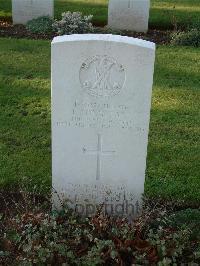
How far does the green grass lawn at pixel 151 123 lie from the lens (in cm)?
528

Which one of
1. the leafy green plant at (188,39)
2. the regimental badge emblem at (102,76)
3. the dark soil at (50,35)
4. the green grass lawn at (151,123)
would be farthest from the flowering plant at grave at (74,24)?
the regimental badge emblem at (102,76)

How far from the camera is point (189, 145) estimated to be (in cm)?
596

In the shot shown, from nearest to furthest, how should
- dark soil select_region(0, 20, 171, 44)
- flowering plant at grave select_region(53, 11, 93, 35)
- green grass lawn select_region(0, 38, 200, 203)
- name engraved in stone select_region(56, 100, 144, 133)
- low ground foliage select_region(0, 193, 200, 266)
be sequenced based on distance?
1. low ground foliage select_region(0, 193, 200, 266)
2. name engraved in stone select_region(56, 100, 144, 133)
3. green grass lawn select_region(0, 38, 200, 203)
4. flowering plant at grave select_region(53, 11, 93, 35)
5. dark soil select_region(0, 20, 171, 44)

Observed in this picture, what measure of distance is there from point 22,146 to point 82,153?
163cm

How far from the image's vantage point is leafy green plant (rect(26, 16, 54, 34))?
10188mm

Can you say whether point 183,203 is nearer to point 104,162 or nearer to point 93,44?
point 104,162

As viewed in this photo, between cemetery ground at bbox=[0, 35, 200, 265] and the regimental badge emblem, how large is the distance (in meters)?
0.97

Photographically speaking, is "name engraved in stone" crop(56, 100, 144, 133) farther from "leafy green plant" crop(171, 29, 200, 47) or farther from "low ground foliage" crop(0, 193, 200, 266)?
"leafy green plant" crop(171, 29, 200, 47)

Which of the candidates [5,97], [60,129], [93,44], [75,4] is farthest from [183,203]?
[75,4]

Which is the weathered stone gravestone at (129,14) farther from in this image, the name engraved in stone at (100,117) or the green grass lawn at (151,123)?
the name engraved in stone at (100,117)

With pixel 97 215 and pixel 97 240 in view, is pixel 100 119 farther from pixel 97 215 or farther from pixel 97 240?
pixel 97 240

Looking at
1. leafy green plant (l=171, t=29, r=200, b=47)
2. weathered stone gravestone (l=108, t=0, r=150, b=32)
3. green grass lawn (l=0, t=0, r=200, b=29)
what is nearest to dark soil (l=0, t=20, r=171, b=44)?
weathered stone gravestone (l=108, t=0, r=150, b=32)

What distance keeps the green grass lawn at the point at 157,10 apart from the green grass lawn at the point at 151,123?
88.0 inches

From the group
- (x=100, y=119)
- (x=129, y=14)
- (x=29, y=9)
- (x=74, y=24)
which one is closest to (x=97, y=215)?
(x=100, y=119)
